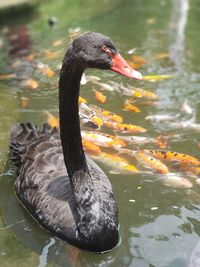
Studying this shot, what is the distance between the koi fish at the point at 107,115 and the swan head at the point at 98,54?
1188 millimetres

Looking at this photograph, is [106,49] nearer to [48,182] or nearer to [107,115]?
[48,182]

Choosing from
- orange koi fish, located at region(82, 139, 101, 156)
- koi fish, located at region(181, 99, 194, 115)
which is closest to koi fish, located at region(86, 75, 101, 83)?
orange koi fish, located at region(82, 139, 101, 156)

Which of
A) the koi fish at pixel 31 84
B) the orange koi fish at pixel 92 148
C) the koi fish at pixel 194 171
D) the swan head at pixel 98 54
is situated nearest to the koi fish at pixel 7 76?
the koi fish at pixel 31 84

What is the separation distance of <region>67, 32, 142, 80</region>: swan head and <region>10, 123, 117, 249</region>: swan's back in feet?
3.14

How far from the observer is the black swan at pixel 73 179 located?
3076mm

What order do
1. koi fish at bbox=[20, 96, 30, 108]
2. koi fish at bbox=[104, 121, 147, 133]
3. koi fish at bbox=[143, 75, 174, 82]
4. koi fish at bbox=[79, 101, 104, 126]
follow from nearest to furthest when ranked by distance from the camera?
koi fish at bbox=[79, 101, 104, 126]
koi fish at bbox=[104, 121, 147, 133]
koi fish at bbox=[20, 96, 30, 108]
koi fish at bbox=[143, 75, 174, 82]

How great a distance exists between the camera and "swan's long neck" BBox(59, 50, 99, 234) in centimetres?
325

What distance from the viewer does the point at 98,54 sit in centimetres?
306

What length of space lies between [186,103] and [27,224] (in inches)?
106

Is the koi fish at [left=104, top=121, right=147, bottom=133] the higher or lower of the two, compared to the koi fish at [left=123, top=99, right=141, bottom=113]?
lower

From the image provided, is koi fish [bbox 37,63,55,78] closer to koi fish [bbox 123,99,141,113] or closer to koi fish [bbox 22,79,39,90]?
koi fish [bbox 22,79,39,90]

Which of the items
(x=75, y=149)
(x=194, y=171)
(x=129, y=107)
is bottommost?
(x=194, y=171)

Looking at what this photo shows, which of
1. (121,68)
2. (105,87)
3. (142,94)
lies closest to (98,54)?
(121,68)

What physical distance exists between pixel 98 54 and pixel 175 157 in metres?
1.77
